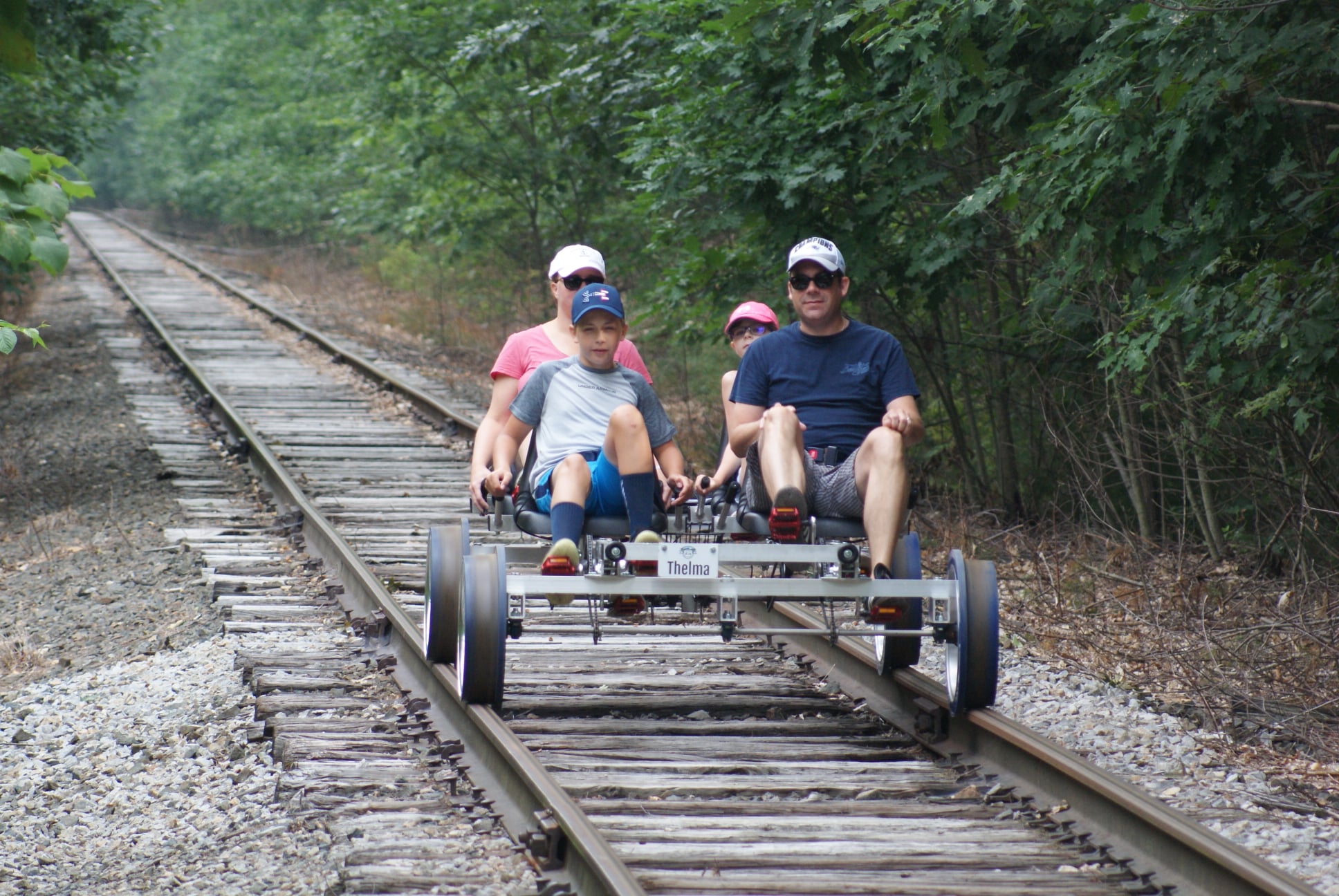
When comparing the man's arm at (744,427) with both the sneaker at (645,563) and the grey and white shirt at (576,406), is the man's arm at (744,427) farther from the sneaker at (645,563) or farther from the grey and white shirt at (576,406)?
the sneaker at (645,563)

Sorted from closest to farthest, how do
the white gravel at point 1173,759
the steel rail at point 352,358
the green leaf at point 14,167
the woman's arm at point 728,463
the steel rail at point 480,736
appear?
the steel rail at point 480,736 → the white gravel at point 1173,759 → the green leaf at point 14,167 → the woman's arm at point 728,463 → the steel rail at point 352,358

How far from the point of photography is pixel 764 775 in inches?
188

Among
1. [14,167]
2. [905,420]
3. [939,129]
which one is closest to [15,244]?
[14,167]

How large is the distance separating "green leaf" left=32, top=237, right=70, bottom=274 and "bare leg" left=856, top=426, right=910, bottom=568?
2853 millimetres

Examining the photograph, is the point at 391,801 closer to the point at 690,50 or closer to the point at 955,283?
the point at 955,283

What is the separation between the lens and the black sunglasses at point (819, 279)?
18.5ft

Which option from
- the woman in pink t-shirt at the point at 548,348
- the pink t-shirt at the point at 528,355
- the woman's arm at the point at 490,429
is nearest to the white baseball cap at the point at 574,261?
the woman in pink t-shirt at the point at 548,348

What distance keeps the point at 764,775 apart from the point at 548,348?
2570 millimetres

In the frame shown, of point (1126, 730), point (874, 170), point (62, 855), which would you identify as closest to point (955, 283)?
point (874, 170)

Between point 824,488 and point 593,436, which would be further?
point 593,436

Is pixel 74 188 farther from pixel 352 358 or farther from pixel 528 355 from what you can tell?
pixel 352 358

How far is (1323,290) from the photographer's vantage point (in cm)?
550

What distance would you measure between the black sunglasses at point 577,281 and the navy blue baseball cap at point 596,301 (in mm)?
674

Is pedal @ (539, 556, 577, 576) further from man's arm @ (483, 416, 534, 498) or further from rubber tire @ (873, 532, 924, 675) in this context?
rubber tire @ (873, 532, 924, 675)
